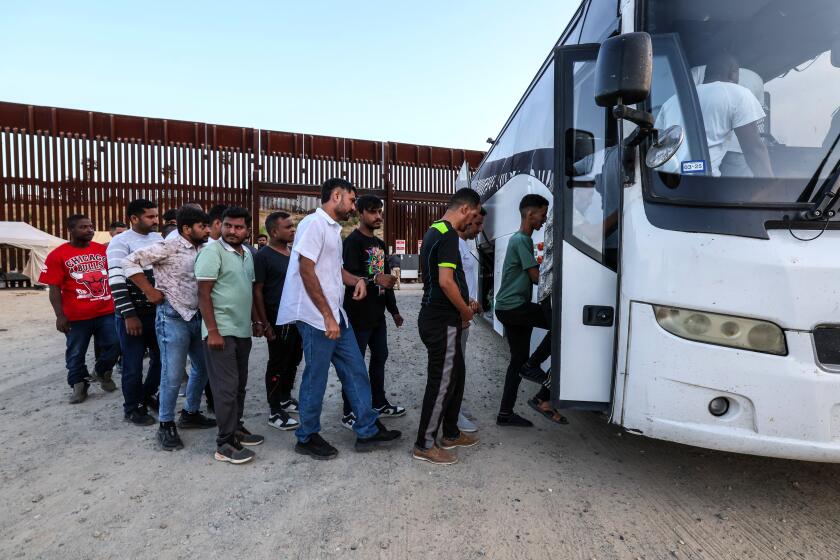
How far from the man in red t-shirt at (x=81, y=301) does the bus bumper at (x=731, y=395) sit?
4.84 m

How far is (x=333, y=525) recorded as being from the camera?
8.56 feet

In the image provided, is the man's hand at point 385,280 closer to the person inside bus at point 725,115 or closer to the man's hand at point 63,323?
the person inside bus at point 725,115

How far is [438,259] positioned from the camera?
324 centimetres

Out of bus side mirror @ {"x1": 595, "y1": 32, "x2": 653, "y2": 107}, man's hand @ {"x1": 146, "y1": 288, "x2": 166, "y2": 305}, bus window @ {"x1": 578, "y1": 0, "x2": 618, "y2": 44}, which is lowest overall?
man's hand @ {"x1": 146, "y1": 288, "x2": 166, "y2": 305}

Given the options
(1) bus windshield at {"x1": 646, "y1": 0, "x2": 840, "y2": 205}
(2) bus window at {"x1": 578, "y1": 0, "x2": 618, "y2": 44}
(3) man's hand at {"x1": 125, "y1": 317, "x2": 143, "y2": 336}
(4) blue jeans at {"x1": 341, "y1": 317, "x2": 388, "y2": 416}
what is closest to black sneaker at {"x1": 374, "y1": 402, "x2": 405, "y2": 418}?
(4) blue jeans at {"x1": 341, "y1": 317, "x2": 388, "y2": 416}

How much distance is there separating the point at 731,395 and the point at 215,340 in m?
3.06

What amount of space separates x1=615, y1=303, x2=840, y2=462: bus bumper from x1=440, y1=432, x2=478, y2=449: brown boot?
4.15ft

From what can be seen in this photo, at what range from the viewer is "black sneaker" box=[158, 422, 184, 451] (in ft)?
11.8

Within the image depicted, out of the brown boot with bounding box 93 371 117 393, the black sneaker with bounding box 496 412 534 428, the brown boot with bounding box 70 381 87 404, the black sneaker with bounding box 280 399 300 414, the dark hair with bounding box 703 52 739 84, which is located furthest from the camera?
the brown boot with bounding box 93 371 117 393

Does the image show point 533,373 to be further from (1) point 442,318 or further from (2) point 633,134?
(2) point 633,134

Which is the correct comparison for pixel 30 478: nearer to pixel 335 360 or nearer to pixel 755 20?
pixel 335 360

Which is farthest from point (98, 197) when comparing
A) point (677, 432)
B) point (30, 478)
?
point (677, 432)

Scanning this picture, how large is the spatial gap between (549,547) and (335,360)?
1.83 meters

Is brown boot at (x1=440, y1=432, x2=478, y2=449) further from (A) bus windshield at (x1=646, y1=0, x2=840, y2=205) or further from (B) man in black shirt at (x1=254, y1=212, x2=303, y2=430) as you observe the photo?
(A) bus windshield at (x1=646, y1=0, x2=840, y2=205)
